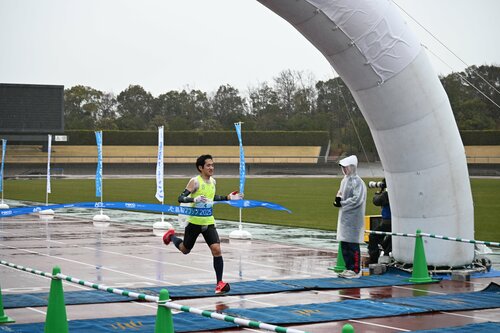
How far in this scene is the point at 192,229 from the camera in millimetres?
12734

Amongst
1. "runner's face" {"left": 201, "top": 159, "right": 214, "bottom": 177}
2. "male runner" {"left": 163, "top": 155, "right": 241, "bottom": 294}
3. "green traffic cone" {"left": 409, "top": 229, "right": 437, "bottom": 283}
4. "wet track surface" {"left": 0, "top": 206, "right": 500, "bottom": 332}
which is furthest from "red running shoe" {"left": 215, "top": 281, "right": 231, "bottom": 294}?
"green traffic cone" {"left": 409, "top": 229, "right": 437, "bottom": 283}

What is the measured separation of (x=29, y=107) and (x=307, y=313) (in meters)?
71.2

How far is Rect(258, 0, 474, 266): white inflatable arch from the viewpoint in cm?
1398

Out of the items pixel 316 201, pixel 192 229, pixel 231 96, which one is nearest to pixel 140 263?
pixel 192 229

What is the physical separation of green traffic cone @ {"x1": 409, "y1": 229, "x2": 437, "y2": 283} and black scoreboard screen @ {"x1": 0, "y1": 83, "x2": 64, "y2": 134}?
67.7 meters

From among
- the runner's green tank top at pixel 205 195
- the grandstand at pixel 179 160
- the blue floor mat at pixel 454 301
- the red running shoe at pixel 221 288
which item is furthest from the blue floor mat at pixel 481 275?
the grandstand at pixel 179 160

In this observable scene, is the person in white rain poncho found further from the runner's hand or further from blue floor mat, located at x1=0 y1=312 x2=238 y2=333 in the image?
blue floor mat, located at x1=0 y1=312 x2=238 y2=333

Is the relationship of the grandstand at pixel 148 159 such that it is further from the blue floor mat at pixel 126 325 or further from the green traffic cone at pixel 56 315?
the green traffic cone at pixel 56 315

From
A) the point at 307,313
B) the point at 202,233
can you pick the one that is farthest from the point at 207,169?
the point at 307,313

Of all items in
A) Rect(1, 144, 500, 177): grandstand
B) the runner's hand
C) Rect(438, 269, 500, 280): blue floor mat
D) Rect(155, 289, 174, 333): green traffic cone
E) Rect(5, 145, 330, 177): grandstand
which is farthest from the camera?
Rect(5, 145, 330, 177): grandstand

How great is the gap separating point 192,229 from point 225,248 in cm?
761

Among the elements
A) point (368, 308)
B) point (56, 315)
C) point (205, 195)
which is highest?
point (205, 195)

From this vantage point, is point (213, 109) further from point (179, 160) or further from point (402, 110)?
point (402, 110)

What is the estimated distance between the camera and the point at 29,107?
7888 centimetres
